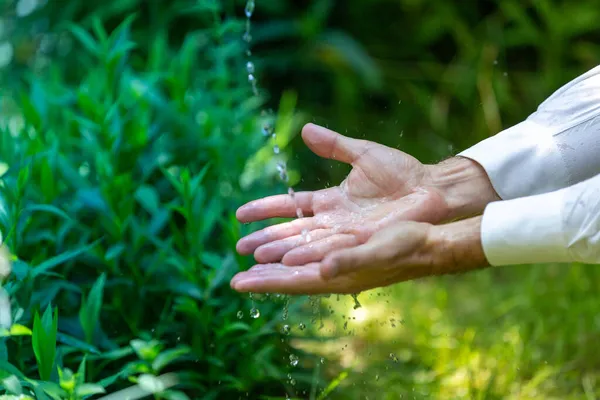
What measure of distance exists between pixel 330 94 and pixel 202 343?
242cm

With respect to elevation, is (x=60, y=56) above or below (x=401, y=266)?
above

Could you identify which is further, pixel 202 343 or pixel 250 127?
pixel 250 127

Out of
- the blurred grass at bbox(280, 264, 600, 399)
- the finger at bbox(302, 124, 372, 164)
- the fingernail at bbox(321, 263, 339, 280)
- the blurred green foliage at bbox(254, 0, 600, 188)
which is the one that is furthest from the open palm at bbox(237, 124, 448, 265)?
the blurred green foliage at bbox(254, 0, 600, 188)

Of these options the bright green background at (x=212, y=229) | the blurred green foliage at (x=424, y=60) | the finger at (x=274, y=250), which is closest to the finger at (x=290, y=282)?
the finger at (x=274, y=250)

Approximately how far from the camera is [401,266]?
1.51m

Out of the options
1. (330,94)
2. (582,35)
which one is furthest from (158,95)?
(582,35)

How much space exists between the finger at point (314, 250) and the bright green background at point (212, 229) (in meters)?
0.29

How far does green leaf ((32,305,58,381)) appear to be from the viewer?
1472 mm

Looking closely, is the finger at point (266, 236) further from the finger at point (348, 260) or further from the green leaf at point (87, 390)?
the green leaf at point (87, 390)

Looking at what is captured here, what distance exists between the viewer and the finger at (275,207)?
1773 mm

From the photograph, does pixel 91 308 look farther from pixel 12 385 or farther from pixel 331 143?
pixel 331 143

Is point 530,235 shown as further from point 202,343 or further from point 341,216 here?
point 202,343

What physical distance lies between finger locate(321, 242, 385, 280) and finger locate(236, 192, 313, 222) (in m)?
0.38

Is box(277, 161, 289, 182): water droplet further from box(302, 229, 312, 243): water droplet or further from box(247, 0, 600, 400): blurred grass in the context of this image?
box(302, 229, 312, 243): water droplet
